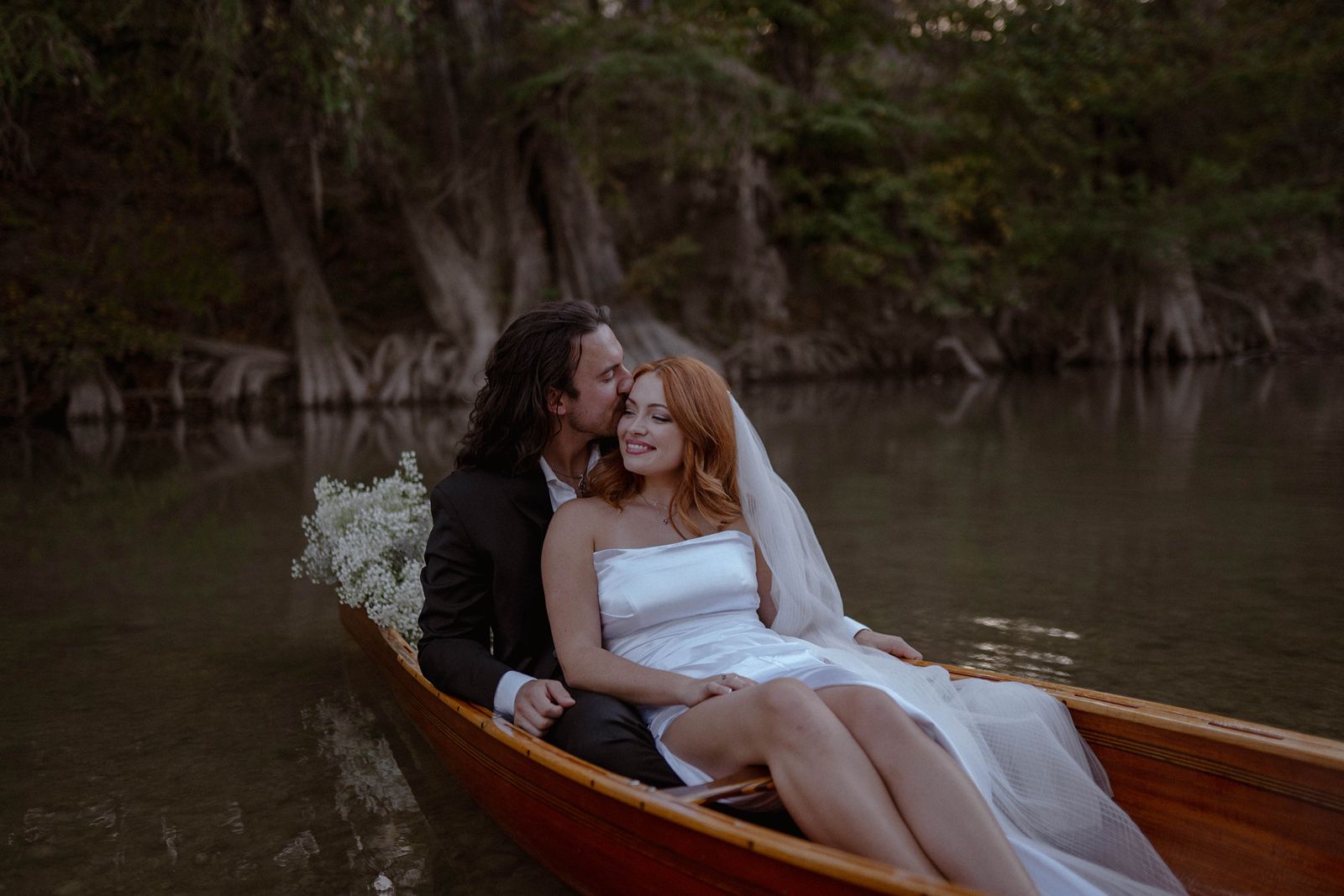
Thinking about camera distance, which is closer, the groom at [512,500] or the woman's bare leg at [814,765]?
the woman's bare leg at [814,765]

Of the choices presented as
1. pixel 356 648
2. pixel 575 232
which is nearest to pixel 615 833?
pixel 356 648

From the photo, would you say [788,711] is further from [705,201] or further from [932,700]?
[705,201]

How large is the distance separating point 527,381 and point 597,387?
189 mm

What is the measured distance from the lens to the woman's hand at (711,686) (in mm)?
2408

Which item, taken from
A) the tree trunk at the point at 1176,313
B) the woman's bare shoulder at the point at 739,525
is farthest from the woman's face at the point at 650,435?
the tree trunk at the point at 1176,313

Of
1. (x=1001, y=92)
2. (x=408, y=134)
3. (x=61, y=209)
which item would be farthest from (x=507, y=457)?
(x=1001, y=92)

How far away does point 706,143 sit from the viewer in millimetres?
17688

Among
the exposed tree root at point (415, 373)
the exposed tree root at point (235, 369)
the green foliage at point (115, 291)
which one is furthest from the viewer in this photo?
the exposed tree root at point (415, 373)

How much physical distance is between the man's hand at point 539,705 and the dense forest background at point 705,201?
11.2 m

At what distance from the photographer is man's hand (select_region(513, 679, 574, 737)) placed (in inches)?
102

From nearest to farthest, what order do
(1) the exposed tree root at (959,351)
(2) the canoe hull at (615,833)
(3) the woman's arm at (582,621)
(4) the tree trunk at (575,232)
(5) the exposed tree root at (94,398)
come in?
(2) the canoe hull at (615,833)
(3) the woman's arm at (582,621)
(5) the exposed tree root at (94,398)
(4) the tree trunk at (575,232)
(1) the exposed tree root at (959,351)

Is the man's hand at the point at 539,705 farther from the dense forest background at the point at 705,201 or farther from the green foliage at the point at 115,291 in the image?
the green foliage at the point at 115,291

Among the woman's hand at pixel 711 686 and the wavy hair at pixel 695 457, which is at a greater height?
the wavy hair at pixel 695 457

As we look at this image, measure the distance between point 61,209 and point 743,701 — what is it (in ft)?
64.4
